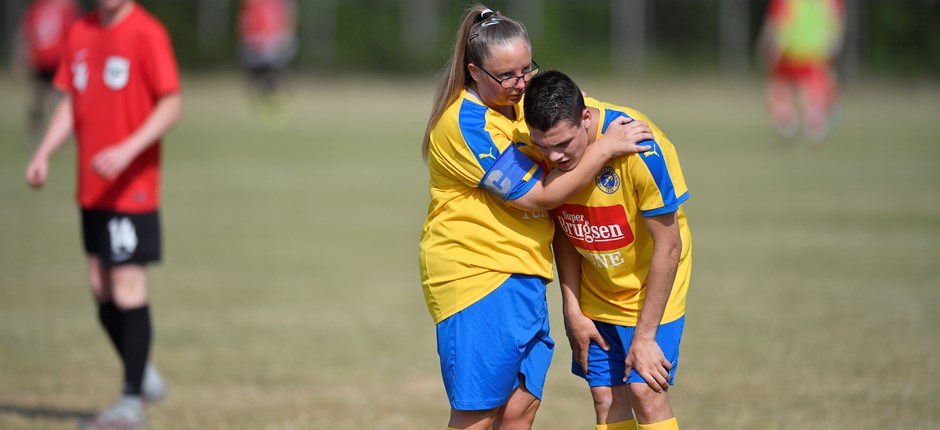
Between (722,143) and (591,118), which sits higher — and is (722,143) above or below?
below

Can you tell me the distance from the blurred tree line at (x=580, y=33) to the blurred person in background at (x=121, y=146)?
2353cm

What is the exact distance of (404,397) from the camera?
5.49m

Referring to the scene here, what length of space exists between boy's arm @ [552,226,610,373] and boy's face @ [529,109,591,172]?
0.45 m

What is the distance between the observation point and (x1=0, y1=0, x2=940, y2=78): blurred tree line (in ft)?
91.1

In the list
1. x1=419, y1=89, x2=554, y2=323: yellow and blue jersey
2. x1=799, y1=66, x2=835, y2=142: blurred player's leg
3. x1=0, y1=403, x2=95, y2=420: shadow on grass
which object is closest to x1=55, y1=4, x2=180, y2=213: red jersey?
x1=0, y1=403, x2=95, y2=420: shadow on grass

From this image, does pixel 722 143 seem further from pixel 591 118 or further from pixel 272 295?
pixel 591 118

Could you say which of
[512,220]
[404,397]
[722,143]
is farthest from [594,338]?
[722,143]

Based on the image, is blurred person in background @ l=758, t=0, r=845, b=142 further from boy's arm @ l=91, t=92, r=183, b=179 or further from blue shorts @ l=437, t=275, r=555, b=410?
blue shorts @ l=437, t=275, r=555, b=410

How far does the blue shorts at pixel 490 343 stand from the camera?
11.2 ft

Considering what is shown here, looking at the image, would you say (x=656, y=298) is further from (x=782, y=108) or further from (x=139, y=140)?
(x=782, y=108)

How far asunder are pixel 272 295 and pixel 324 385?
243 cm

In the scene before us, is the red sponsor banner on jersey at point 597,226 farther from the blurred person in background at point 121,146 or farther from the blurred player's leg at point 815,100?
the blurred player's leg at point 815,100

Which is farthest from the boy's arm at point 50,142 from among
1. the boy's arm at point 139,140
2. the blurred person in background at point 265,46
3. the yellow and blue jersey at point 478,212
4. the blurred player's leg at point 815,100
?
the blurred person in background at point 265,46

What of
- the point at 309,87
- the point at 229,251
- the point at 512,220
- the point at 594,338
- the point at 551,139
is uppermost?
the point at 551,139
